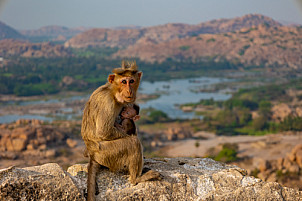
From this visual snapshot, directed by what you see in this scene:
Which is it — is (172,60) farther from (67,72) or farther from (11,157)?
(11,157)

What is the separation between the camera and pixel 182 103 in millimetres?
68250

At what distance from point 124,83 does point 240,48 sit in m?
115

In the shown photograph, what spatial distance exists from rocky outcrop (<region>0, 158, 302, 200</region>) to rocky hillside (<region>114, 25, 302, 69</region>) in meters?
100

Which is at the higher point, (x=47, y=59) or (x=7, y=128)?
(x=47, y=59)

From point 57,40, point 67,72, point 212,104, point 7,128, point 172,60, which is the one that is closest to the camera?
point 7,128

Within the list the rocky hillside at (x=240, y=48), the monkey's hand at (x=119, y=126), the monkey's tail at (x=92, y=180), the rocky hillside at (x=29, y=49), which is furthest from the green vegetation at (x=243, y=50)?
the monkey's tail at (x=92, y=180)

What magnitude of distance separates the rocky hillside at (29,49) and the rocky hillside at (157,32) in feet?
88.2

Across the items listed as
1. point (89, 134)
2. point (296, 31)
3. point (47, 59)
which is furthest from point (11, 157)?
point (296, 31)

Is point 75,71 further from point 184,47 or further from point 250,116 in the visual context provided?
point 250,116

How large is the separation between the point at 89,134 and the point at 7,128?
43240mm

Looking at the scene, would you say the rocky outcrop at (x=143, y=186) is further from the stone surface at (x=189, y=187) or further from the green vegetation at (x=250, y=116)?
the green vegetation at (x=250, y=116)

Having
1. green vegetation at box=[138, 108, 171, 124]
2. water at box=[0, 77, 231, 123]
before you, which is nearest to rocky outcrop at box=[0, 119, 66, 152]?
water at box=[0, 77, 231, 123]

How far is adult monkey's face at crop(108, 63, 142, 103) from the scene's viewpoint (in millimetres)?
4320

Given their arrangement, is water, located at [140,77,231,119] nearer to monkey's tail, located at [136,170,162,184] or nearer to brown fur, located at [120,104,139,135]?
brown fur, located at [120,104,139,135]
